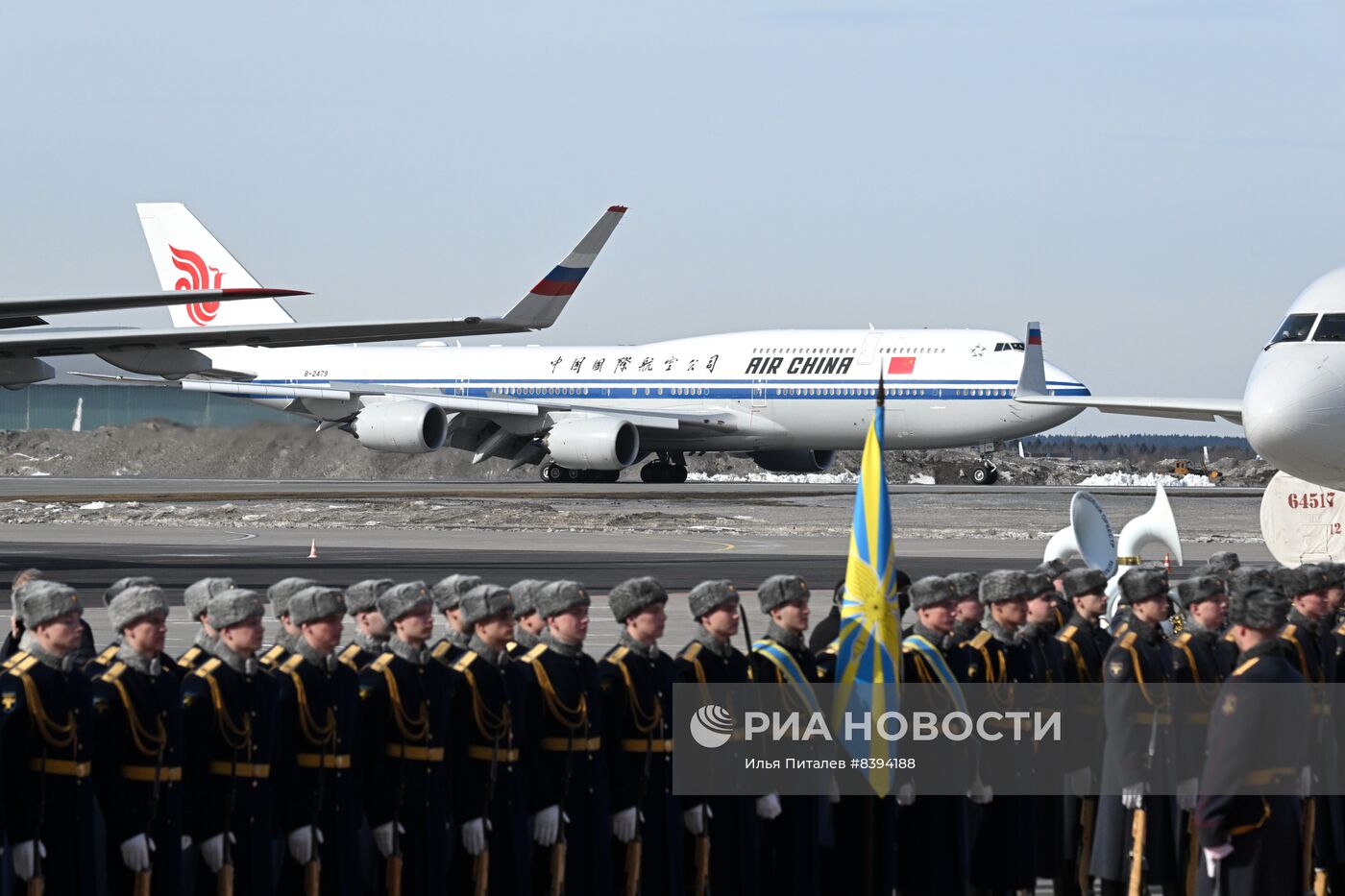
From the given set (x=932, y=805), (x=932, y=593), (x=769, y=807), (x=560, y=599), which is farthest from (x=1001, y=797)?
(x=560, y=599)

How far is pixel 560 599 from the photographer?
741cm

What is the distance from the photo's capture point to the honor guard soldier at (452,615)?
7.75 m

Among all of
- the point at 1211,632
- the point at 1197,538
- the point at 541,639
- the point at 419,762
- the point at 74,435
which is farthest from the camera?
the point at 74,435

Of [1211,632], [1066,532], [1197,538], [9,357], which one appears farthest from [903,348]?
[1211,632]

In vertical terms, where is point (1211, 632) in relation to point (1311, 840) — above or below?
above

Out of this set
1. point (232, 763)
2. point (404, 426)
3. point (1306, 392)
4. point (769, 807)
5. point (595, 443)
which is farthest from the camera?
point (595, 443)

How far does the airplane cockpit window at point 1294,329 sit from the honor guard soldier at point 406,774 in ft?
35.1

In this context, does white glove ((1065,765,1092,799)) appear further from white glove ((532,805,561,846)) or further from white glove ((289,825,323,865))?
white glove ((289,825,323,865))

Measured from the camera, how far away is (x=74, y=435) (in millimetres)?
69625

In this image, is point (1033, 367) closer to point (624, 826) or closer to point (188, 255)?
point (188, 255)

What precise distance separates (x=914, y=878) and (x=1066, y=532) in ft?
16.6

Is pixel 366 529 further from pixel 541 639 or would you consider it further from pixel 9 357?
pixel 541 639

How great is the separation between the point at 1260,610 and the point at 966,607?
82.5 inches

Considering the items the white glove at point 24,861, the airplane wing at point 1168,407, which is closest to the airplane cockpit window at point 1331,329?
the airplane wing at point 1168,407
